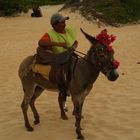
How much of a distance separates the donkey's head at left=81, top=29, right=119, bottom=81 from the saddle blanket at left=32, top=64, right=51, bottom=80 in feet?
2.81

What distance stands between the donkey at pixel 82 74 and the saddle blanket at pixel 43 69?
0.28ft

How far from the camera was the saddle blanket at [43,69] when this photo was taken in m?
6.64

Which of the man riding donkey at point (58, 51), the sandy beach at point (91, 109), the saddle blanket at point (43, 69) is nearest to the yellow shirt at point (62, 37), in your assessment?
the man riding donkey at point (58, 51)

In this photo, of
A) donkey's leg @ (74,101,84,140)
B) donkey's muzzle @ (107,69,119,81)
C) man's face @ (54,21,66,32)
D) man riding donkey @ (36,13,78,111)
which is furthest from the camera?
man's face @ (54,21,66,32)

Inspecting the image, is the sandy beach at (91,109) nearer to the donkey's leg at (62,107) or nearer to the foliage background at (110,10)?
the donkey's leg at (62,107)

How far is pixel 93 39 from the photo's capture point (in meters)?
6.11

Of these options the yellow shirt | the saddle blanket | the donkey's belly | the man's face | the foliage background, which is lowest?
the foliage background

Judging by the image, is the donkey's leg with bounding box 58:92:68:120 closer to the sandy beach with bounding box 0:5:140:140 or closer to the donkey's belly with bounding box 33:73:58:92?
the sandy beach with bounding box 0:5:140:140

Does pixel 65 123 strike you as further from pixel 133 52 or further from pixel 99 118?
pixel 133 52

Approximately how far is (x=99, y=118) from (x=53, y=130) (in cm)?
98

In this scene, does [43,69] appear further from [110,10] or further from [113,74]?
[110,10]

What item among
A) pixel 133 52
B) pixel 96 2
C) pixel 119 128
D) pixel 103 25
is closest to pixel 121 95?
pixel 119 128

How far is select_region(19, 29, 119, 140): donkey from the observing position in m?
5.99

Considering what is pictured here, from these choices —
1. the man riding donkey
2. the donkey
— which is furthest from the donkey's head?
the man riding donkey
